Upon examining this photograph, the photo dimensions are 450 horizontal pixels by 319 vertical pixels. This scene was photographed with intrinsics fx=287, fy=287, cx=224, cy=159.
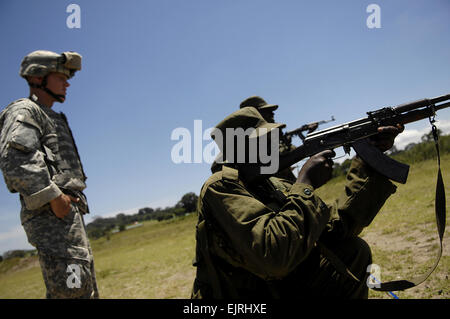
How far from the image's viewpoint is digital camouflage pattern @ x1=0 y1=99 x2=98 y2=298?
2543mm

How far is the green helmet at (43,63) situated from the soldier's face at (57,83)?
60mm

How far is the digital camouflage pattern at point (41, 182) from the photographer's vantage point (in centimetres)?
254

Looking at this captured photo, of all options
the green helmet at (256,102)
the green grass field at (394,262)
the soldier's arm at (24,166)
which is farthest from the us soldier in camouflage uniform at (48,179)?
the green helmet at (256,102)

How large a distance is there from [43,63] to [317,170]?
9.73 feet

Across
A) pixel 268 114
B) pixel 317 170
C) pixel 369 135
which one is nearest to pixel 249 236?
pixel 317 170

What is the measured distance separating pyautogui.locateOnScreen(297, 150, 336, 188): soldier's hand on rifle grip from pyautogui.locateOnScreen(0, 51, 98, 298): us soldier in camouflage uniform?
2.19 m

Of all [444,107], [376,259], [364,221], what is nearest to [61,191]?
[364,221]

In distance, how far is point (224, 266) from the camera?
206 cm

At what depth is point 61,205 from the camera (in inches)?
105

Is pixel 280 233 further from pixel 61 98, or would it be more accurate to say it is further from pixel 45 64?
pixel 45 64

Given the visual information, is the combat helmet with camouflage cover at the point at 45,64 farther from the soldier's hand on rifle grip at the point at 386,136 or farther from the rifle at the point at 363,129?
the soldier's hand on rifle grip at the point at 386,136

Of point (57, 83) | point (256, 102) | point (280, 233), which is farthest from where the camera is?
point (256, 102)
